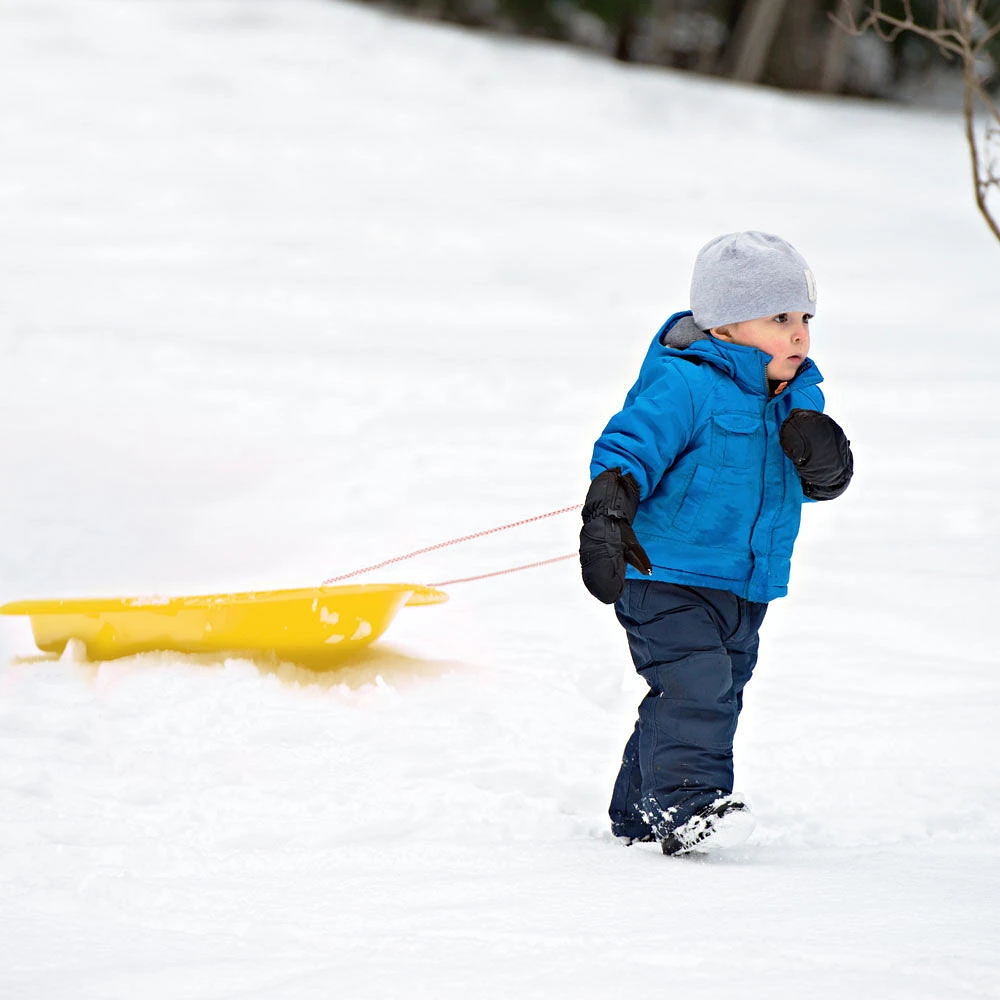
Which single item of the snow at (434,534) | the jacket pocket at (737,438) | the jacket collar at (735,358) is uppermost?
the jacket collar at (735,358)

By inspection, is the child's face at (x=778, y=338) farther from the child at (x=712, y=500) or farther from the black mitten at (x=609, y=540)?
the black mitten at (x=609, y=540)

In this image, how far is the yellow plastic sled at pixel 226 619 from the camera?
3418 mm

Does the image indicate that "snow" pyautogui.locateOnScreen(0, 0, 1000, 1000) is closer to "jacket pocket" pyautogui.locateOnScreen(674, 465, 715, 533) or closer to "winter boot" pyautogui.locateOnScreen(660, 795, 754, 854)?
"winter boot" pyautogui.locateOnScreen(660, 795, 754, 854)

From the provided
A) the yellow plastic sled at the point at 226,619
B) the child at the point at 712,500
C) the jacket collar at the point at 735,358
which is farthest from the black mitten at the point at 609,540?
the yellow plastic sled at the point at 226,619

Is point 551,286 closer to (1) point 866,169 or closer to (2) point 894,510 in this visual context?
(2) point 894,510

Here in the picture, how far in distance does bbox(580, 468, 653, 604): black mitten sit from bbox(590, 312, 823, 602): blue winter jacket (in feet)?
0.30

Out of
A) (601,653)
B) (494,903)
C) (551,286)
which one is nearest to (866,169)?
(551,286)

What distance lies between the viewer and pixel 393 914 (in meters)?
2.04

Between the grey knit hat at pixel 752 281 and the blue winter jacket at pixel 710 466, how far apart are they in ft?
0.24

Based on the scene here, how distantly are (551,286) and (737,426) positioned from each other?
5.80 m

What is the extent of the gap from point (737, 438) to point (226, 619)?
1.51 meters

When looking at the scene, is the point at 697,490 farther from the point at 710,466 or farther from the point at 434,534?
the point at 434,534

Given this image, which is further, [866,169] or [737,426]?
[866,169]

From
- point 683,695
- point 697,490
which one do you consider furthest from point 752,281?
point 683,695
